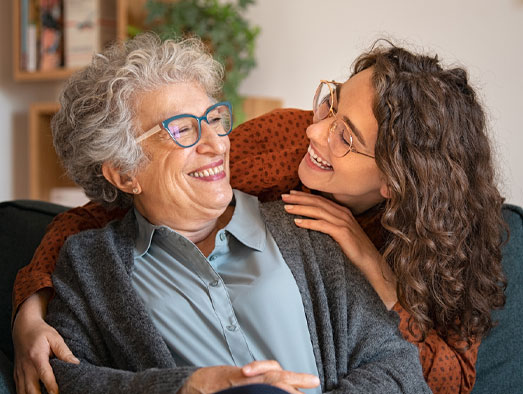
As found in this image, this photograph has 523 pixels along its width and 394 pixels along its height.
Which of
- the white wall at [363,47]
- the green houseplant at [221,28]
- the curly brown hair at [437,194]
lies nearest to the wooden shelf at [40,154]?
the white wall at [363,47]

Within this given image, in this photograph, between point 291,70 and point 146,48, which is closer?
point 146,48

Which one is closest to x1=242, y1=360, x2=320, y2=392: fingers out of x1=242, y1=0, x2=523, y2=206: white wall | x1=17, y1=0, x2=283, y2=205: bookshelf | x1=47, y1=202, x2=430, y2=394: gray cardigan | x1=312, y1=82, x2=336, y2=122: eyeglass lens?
x1=47, y1=202, x2=430, y2=394: gray cardigan

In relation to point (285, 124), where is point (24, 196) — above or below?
below

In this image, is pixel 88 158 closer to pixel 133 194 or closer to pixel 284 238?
pixel 133 194

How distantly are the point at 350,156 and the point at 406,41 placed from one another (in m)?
0.95

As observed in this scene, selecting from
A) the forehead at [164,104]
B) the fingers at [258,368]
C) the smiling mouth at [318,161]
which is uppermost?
the forehead at [164,104]

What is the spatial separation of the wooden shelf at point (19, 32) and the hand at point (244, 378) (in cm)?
281

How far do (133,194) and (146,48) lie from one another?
0.39 m

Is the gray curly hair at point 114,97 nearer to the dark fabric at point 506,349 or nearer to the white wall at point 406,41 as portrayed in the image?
the dark fabric at point 506,349

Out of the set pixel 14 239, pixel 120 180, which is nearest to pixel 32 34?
pixel 14 239

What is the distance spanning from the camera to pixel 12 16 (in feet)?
14.5

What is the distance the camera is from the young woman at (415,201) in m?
1.53

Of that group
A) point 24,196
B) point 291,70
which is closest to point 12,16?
point 24,196

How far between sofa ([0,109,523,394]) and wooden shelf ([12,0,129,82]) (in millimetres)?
Answer: 1943
